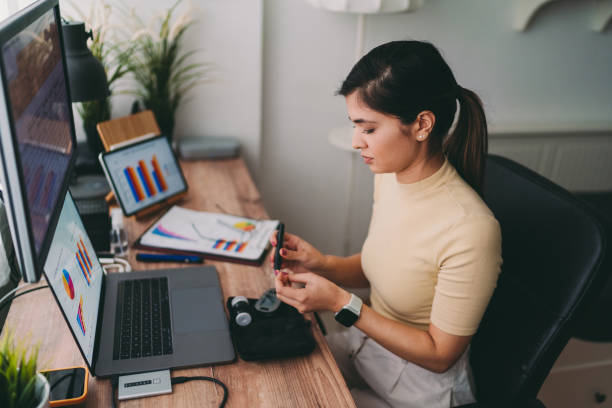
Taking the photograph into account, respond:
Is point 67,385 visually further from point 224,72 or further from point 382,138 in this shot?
point 224,72

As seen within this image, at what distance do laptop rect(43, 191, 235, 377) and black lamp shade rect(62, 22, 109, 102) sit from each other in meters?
0.39

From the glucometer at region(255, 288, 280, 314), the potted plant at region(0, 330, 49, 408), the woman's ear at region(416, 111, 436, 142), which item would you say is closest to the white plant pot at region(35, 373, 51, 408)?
the potted plant at region(0, 330, 49, 408)

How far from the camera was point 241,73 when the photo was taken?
1.94 metres

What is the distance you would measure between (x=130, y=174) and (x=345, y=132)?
997 mm

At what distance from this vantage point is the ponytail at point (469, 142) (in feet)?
3.43

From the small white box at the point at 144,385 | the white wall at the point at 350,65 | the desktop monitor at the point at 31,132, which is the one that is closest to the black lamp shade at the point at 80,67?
the desktop monitor at the point at 31,132

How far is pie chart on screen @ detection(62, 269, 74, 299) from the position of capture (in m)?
0.80

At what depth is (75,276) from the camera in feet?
2.84

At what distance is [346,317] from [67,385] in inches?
19.9

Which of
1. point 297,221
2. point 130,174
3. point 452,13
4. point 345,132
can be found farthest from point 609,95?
point 130,174

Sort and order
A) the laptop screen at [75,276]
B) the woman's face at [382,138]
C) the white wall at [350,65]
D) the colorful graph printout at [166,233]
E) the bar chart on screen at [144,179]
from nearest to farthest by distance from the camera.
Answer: the laptop screen at [75,276]
the woman's face at [382,138]
the colorful graph printout at [166,233]
the bar chart on screen at [144,179]
the white wall at [350,65]

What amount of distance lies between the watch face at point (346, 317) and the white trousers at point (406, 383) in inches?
7.4

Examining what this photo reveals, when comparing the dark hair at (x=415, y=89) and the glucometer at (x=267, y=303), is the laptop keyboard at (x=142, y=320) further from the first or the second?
the dark hair at (x=415, y=89)

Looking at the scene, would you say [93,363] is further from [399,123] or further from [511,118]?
[511,118]
